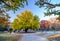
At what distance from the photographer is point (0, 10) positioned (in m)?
3.21

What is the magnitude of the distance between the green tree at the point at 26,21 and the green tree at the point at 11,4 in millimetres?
176

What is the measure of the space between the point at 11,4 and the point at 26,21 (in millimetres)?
473

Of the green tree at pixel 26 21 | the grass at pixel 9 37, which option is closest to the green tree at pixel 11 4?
the green tree at pixel 26 21

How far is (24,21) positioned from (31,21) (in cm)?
15

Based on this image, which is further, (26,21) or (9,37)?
(26,21)

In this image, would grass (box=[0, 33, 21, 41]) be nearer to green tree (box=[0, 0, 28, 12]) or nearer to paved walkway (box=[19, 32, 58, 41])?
paved walkway (box=[19, 32, 58, 41])

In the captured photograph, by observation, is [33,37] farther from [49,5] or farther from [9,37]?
[49,5]

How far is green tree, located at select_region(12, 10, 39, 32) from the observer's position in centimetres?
320

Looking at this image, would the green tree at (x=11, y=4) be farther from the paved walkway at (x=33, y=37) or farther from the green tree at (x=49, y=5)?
the paved walkway at (x=33, y=37)

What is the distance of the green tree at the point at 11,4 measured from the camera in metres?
3.14

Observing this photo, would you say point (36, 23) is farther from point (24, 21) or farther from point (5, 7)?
point (5, 7)

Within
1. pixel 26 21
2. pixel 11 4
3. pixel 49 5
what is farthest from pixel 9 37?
pixel 49 5

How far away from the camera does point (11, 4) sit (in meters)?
3.17

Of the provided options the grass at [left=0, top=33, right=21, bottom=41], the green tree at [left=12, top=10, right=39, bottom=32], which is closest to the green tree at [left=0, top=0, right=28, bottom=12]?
the green tree at [left=12, top=10, right=39, bottom=32]
